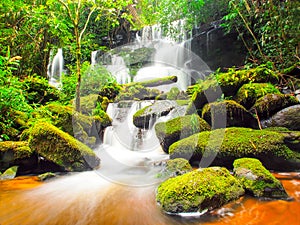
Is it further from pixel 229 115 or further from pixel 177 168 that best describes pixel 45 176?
pixel 229 115

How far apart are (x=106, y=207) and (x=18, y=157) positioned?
244cm

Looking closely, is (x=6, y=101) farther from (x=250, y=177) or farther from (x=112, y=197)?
(x=250, y=177)

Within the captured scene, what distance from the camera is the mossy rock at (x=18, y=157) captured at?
4.00 metres

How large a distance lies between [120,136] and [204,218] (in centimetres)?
460

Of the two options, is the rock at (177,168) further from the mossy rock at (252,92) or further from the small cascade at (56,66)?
the small cascade at (56,66)

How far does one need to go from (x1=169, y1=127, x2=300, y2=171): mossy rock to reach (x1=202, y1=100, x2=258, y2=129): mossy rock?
61 cm

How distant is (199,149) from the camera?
4207 millimetres

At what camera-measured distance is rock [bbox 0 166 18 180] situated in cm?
374

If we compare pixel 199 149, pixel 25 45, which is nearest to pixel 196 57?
pixel 199 149

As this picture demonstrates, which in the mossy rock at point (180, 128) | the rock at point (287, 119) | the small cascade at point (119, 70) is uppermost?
the small cascade at point (119, 70)

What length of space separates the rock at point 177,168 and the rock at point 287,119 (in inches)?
98.6

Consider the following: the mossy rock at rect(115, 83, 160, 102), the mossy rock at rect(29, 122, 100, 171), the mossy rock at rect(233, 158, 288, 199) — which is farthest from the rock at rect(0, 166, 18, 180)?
the mossy rock at rect(115, 83, 160, 102)

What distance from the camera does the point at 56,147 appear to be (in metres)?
4.11

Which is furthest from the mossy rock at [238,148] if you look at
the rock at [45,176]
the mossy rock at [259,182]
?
the rock at [45,176]
